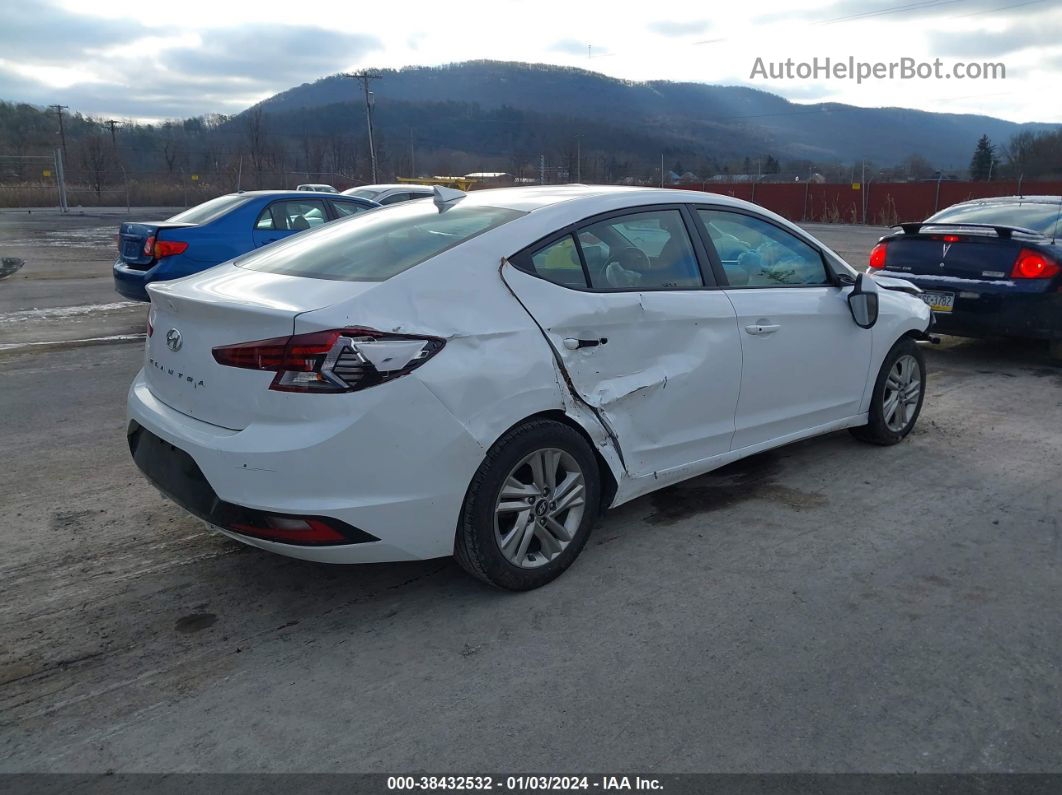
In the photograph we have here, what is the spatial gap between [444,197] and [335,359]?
1538mm

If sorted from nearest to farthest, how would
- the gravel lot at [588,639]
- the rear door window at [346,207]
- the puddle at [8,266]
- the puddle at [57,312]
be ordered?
the gravel lot at [588,639], the puddle at [57,312], the rear door window at [346,207], the puddle at [8,266]

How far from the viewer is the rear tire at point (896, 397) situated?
5250 millimetres

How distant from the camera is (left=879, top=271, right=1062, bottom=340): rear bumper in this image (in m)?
7.38

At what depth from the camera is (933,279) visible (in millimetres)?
7926

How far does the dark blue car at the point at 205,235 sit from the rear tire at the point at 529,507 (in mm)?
6059

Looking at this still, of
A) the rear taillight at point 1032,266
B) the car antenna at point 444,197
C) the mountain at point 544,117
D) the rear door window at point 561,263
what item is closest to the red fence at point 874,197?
the rear taillight at point 1032,266

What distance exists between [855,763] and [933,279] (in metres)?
6.47

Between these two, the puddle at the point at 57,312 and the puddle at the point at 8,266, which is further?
the puddle at the point at 8,266

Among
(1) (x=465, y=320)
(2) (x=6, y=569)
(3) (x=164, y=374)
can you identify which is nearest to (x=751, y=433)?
(1) (x=465, y=320)

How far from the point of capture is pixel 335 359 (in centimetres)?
292

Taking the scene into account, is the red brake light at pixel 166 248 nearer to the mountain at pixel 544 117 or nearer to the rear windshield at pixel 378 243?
the rear windshield at pixel 378 243

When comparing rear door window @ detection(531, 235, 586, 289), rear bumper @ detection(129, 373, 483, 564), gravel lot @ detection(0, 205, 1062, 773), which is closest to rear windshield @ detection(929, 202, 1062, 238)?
gravel lot @ detection(0, 205, 1062, 773)

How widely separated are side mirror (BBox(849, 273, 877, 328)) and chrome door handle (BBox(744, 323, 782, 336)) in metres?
0.77

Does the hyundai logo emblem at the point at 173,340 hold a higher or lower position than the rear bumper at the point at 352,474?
higher
